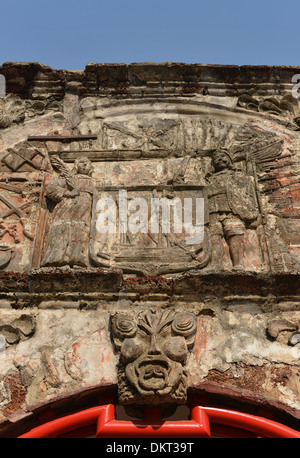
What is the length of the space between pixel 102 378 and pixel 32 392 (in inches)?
22.5

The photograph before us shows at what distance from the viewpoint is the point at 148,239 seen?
5.15 metres

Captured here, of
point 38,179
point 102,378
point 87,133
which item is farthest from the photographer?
point 87,133

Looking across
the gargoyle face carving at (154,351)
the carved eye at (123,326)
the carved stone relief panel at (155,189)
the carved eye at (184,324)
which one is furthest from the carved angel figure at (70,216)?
the carved eye at (184,324)

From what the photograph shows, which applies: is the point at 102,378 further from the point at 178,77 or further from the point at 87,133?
the point at 178,77

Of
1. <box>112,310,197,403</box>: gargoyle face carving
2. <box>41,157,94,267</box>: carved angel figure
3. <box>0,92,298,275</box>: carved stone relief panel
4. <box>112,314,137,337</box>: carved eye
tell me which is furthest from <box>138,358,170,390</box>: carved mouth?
<box>41,157,94,267</box>: carved angel figure

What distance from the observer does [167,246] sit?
5.08 meters

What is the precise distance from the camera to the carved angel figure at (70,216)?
4938 millimetres

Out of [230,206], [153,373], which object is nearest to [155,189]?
[230,206]

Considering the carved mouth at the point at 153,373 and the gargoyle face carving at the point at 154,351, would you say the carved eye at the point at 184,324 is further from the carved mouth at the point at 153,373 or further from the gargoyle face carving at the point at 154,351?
the carved mouth at the point at 153,373

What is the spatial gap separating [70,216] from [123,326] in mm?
1460

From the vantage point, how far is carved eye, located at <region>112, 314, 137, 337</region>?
4.33 metres

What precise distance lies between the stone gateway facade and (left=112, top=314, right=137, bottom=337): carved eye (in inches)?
0.7

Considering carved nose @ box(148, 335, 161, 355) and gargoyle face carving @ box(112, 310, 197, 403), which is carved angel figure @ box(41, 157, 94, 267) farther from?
carved nose @ box(148, 335, 161, 355)
